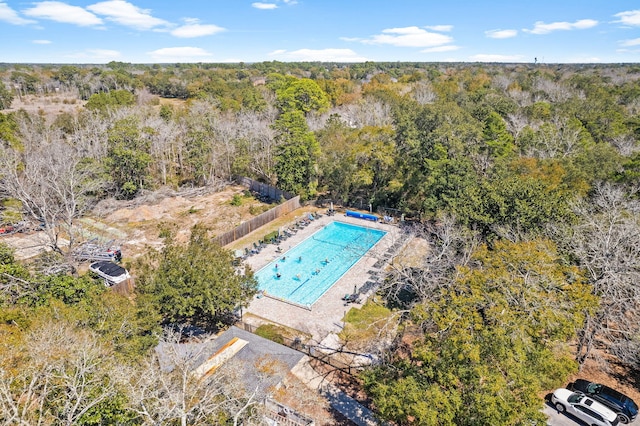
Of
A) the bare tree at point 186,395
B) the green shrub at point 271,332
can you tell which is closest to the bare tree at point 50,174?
the green shrub at point 271,332

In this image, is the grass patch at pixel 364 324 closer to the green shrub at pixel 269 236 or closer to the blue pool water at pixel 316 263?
the blue pool water at pixel 316 263

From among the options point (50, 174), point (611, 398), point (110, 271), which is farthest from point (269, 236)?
point (611, 398)

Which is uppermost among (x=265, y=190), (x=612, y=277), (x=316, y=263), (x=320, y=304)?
(x=612, y=277)

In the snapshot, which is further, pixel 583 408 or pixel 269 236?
pixel 269 236

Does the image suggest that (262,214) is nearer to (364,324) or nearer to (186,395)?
(364,324)

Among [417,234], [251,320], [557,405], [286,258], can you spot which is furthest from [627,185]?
[251,320]

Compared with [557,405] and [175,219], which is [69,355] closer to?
[557,405]
